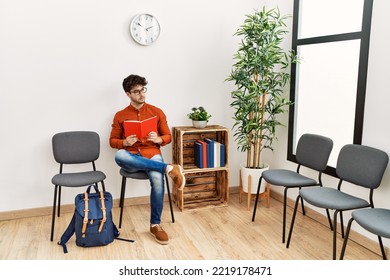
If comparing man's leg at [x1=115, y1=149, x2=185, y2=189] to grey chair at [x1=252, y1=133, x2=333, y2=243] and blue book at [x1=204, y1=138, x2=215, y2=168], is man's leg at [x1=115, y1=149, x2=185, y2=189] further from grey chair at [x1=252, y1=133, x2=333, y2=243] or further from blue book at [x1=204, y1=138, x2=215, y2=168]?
grey chair at [x1=252, y1=133, x2=333, y2=243]

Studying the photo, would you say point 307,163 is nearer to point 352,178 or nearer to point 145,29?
point 352,178

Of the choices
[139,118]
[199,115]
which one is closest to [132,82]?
[139,118]

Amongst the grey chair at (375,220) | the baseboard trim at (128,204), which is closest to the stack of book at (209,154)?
the baseboard trim at (128,204)

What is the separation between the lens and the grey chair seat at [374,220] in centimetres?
205

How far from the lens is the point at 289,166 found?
370 cm

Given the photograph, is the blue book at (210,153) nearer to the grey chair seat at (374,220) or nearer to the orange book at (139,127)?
the orange book at (139,127)

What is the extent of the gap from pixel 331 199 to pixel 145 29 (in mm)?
2236

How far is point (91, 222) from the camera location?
2697 millimetres

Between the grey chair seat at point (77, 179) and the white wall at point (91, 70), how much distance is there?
478 millimetres

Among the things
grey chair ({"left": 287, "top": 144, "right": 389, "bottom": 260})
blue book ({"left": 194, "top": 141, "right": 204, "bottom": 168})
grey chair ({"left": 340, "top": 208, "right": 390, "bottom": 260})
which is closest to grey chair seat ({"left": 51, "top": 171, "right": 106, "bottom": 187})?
blue book ({"left": 194, "top": 141, "right": 204, "bottom": 168})

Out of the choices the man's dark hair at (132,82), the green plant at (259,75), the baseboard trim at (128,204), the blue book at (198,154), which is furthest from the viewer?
the blue book at (198,154)

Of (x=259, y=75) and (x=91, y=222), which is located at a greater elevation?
(x=259, y=75)

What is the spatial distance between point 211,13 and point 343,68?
4.69 feet

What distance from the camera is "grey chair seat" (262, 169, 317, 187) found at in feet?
9.56
